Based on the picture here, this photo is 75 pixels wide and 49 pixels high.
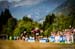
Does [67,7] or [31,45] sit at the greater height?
[67,7]

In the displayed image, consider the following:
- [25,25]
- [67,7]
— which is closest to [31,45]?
[25,25]

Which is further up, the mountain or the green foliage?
the mountain

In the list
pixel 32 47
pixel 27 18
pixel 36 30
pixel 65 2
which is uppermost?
pixel 65 2

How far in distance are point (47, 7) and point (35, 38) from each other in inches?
11.2

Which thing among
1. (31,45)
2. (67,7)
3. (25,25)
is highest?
(67,7)

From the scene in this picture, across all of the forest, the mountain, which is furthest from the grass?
the mountain

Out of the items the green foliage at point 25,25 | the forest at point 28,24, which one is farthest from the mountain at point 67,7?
the green foliage at point 25,25

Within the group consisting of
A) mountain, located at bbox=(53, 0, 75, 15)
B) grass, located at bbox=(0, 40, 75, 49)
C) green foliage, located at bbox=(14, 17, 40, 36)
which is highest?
mountain, located at bbox=(53, 0, 75, 15)

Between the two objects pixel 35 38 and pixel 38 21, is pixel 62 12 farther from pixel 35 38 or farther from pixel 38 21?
pixel 35 38

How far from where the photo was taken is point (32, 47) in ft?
5.16

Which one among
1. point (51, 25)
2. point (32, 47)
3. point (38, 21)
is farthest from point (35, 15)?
point (32, 47)

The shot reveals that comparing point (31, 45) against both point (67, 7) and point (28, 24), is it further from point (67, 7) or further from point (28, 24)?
point (67, 7)

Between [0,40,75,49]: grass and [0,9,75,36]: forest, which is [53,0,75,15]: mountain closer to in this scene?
[0,9,75,36]: forest

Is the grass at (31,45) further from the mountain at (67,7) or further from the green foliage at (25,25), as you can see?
the mountain at (67,7)
